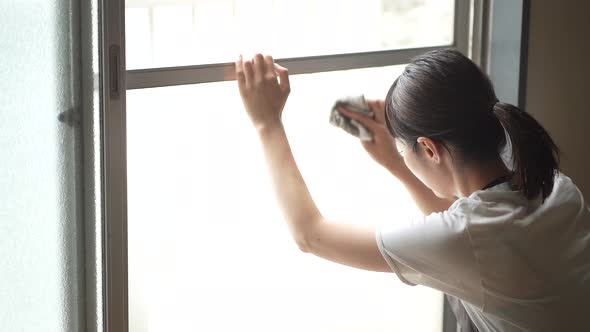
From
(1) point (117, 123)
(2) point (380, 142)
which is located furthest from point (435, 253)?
(1) point (117, 123)

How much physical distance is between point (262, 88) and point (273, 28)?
18cm

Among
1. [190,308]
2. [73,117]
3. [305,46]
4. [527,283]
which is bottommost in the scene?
[190,308]

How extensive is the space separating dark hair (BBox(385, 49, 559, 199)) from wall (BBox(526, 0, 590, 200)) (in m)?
0.65

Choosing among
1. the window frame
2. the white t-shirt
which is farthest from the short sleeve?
the window frame

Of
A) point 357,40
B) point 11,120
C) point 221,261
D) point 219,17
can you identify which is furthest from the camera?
point 357,40

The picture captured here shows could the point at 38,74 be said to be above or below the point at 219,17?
below

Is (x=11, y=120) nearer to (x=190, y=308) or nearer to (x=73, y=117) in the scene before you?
(x=73, y=117)

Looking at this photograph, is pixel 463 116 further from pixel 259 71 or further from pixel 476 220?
pixel 259 71

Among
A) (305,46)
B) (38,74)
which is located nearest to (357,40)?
(305,46)

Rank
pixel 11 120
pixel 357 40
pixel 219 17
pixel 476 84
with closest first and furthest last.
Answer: pixel 11 120 < pixel 476 84 < pixel 219 17 < pixel 357 40

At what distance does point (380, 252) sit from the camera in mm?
Answer: 1390

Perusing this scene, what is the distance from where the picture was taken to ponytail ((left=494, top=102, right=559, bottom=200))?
1.36 metres

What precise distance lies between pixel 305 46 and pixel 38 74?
640 mm

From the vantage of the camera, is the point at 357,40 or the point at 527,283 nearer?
the point at 527,283
